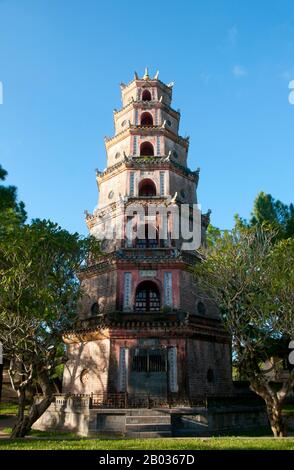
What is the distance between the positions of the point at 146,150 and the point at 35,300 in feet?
52.3

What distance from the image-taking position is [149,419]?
59.4 ft

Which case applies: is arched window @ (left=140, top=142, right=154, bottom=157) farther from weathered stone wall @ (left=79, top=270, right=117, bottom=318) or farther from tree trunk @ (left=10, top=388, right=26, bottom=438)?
tree trunk @ (left=10, top=388, right=26, bottom=438)

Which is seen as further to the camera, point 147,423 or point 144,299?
point 144,299

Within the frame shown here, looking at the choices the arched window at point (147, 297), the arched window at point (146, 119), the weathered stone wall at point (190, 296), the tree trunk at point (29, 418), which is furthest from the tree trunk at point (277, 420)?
the arched window at point (146, 119)

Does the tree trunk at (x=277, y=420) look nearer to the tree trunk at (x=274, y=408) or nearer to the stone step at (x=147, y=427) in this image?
the tree trunk at (x=274, y=408)

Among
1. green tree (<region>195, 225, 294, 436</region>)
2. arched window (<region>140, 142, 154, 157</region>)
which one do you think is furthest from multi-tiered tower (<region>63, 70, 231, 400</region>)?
green tree (<region>195, 225, 294, 436</region>)

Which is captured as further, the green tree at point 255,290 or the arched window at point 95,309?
the arched window at point 95,309

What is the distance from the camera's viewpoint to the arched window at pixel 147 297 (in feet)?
78.6

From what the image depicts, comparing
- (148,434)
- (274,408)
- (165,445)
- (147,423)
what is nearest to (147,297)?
(147,423)

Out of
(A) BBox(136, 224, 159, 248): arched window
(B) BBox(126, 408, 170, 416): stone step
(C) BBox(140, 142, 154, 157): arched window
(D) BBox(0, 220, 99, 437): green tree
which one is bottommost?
(B) BBox(126, 408, 170, 416): stone step

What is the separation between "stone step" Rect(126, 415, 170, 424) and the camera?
1792 cm

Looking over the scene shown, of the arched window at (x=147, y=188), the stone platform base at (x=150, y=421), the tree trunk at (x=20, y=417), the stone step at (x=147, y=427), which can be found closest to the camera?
the tree trunk at (x=20, y=417)

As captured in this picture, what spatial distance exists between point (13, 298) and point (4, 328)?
196 cm

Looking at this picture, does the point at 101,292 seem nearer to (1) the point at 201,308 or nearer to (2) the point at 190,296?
(2) the point at 190,296
